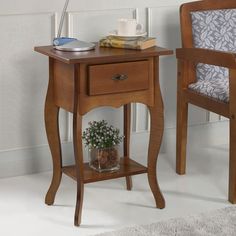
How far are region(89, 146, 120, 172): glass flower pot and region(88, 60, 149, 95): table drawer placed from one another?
1.02ft

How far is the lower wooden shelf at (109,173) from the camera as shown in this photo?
2.67 m

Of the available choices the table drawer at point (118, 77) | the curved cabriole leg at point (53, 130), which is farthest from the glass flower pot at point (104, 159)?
the table drawer at point (118, 77)

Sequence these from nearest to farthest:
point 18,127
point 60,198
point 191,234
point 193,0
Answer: point 191,234
point 60,198
point 18,127
point 193,0

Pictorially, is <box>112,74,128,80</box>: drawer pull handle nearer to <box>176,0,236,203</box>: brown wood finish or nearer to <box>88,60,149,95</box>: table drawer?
<box>88,60,149,95</box>: table drawer

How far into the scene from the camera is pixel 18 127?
315cm

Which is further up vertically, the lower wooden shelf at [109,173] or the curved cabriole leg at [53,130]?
the curved cabriole leg at [53,130]

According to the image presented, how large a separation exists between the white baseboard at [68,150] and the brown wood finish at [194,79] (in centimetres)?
27

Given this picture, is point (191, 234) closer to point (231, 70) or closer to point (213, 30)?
point (231, 70)

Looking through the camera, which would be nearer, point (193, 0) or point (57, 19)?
point (57, 19)

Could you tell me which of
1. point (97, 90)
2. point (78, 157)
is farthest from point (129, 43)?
point (78, 157)

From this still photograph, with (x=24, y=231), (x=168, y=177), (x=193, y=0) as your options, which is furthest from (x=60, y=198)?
(x=193, y=0)

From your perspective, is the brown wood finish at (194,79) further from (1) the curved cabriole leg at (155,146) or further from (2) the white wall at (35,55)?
(1) the curved cabriole leg at (155,146)

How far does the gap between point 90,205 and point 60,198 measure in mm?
157

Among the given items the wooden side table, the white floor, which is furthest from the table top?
the white floor
